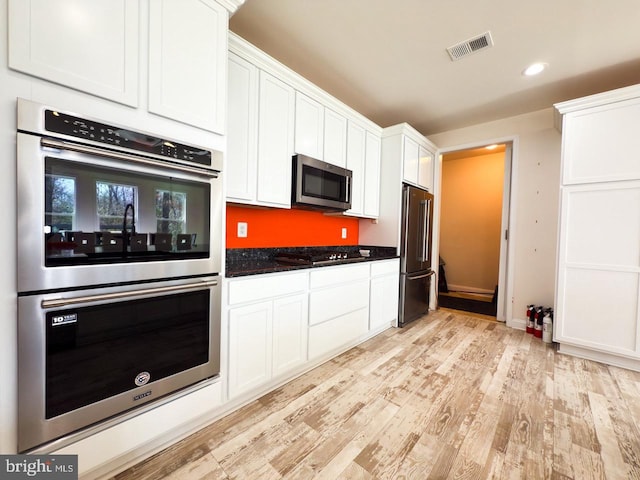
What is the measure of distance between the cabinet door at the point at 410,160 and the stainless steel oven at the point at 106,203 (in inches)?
98.0

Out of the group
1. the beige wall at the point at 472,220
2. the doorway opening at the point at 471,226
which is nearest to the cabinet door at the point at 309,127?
the doorway opening at the point at 471,226

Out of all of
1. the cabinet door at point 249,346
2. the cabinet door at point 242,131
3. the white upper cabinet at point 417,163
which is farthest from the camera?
the white upper cabinet at point 417,163

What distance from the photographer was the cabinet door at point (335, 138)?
263 cm

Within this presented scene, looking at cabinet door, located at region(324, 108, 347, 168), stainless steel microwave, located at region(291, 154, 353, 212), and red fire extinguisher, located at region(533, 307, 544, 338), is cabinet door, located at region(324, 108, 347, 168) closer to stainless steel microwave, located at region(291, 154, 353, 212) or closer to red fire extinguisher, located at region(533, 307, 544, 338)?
stainless steel microwave, located at region(291, 154, 353, 212)

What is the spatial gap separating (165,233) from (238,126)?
991 millimetres

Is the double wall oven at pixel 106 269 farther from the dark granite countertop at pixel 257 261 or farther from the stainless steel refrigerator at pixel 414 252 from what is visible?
the stainless steel refrigerator at pixel 414 252

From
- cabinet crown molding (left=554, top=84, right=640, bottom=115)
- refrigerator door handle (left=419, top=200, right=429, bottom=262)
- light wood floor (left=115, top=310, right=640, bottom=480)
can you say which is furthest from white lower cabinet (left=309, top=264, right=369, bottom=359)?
cabinet crown molding (left=554, top=84, right=640, bottom=115)

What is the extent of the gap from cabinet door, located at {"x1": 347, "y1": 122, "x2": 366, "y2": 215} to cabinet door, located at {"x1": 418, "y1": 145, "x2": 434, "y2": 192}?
3.24 feet

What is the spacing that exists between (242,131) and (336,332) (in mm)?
1845

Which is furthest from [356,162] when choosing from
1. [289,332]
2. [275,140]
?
[289,332]

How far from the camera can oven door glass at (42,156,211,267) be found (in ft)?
3.39

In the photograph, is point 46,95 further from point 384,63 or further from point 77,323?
point 384,63

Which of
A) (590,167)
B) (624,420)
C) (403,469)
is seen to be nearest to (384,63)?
(590,167)

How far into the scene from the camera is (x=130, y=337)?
4.06 feet
